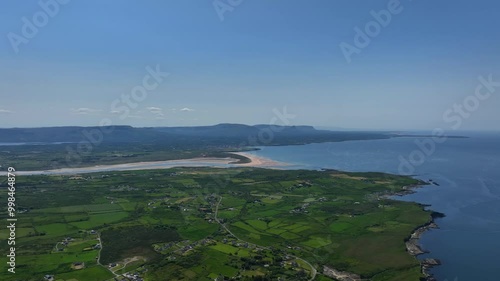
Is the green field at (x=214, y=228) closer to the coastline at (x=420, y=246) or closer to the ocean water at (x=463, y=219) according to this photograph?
the coastline at (x=420, y=246)

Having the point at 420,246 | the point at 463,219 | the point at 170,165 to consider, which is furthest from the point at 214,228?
the point at 170,165

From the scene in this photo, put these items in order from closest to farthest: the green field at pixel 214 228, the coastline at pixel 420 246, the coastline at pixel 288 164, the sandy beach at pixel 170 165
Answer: the coastline at pixel 288 164
the coastline at pixel 420 246
the green field at pixel 214 228
the sandy beach at pixel 170 165

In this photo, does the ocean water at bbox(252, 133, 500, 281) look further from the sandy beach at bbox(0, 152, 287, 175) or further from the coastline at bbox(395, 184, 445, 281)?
the sandy beach at bbox(0, 152, 287, 175)

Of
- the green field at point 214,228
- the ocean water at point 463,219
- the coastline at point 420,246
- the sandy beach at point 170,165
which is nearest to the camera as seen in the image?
the coastline at point 420,246

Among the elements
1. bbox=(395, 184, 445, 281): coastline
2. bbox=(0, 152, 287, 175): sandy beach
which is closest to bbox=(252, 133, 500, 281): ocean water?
bbox=(395, 184, 445, 281): coastline

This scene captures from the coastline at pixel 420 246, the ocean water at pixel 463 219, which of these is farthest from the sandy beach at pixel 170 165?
the coastline at pixel 420 246

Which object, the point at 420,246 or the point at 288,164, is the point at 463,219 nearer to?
the point at 420,246

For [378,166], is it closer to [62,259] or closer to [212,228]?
[212,228]

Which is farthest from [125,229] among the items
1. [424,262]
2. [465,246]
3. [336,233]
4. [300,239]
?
[465,246]

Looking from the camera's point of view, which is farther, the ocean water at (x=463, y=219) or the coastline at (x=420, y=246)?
the ocean water at (x=463, y=219)

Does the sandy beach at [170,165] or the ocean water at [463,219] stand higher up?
the sandy beach at [170,165]

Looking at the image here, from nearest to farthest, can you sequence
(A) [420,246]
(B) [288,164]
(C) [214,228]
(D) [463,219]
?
1. (A) [420,246]
2. (C) [214,228]
3. (D) [463,219]
4. (B) [288,164]
